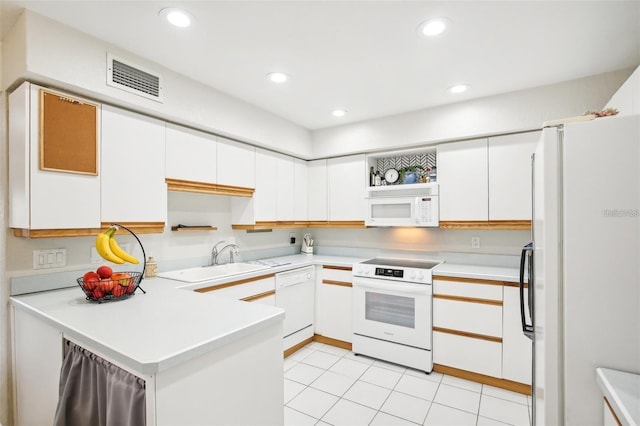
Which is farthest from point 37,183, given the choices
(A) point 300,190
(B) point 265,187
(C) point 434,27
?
(A) point 300,190

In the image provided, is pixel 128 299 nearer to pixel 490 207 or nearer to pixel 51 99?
pixel 51 99

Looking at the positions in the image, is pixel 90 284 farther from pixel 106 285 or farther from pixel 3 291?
pixel 3 291

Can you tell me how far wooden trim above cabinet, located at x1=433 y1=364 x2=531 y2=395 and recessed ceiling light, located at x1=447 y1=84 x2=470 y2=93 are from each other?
2.43 meters

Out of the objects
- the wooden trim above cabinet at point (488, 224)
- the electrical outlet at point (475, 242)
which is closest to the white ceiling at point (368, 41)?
the wooden trim above cabinet at point (488, 224)

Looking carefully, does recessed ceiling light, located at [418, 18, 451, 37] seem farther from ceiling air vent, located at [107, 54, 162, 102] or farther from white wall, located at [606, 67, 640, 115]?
ceiling air vent, located at [107, 54, 162, 102]

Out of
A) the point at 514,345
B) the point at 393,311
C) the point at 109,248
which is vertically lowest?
the point at 514,345

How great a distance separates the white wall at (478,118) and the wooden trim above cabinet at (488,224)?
80 cm

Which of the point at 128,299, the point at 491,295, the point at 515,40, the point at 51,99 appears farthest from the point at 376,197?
the point at 51,99

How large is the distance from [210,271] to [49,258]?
4.01 feet

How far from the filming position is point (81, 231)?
1.90 meters

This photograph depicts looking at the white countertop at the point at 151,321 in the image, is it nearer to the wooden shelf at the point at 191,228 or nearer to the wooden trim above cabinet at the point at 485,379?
the wooden shelf at the point at 191,228

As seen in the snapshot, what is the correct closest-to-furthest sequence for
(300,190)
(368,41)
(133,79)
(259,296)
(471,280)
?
(368,41) < (133,79) < (471,280) < (259,296) < (300,190)

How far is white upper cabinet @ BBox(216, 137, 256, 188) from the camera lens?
284 centimetres

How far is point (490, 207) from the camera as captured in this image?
2879 mm
